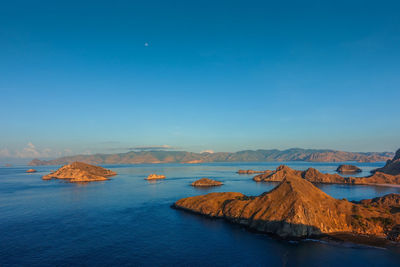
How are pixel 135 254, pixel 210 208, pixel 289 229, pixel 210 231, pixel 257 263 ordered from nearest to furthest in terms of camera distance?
pixel 257 263 → pixel 135 254 → pixel 289 229 → pixel 210 231 → pixel 210 208

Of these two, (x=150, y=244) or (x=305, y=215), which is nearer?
(x=150, y=244)

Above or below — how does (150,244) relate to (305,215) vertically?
below

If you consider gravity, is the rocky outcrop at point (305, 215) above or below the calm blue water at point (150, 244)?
above

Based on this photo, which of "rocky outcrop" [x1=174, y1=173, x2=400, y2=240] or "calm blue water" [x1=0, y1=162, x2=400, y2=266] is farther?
"rocky outcrop" [x1=174, y1=173, x2=400, y2=240]

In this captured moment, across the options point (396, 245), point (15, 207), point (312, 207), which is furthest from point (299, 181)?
point (15, 207)

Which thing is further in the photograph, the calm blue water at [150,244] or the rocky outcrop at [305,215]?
the rocky outcrop at [305,215]

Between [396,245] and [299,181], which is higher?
[299,181]

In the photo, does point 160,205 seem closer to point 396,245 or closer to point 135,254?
point 135,254

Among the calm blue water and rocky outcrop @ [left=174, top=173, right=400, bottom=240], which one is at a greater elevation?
rocky outcrop @ [left=174, top=173, right=400, bottom=240]
